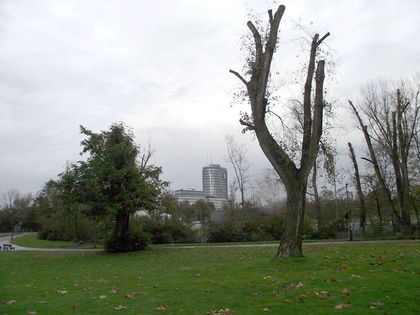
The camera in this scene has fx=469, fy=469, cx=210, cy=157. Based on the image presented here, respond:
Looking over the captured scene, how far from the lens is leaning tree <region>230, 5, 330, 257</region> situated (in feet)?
53.4

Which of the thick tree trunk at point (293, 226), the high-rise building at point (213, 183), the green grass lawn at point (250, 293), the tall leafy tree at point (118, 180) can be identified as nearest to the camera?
the green grass lawn at point (250, 293)

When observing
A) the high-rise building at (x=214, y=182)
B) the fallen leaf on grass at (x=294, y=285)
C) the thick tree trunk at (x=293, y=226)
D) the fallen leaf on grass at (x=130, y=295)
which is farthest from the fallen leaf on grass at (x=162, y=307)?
the high-rise building at (x=214, y=182)

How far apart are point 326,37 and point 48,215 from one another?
195 ft

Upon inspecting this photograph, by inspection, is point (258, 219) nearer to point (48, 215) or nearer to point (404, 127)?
point (404, 127)

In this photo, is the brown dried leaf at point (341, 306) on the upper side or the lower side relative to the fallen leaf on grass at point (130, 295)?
upper

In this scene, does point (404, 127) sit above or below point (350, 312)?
above

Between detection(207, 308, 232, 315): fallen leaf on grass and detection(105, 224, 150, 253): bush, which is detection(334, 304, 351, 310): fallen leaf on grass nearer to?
detection(207, 308, 232, 315): fallen leaf on grass

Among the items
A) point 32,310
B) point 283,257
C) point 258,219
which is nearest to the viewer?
point 32,310

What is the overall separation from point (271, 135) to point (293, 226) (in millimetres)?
3326

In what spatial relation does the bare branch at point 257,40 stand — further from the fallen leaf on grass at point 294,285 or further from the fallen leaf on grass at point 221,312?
the fallen leaf on grass at point 221,312

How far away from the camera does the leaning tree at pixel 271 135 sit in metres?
16.3

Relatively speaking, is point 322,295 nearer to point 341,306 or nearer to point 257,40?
point 341,306

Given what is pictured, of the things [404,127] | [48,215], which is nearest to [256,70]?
[404,127]

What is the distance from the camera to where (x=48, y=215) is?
6881 cm
